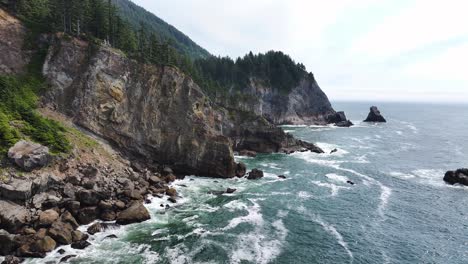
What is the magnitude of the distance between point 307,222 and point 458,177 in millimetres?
43783

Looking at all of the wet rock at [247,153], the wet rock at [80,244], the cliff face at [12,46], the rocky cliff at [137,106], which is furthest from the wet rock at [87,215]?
the wet rock at [247,153]

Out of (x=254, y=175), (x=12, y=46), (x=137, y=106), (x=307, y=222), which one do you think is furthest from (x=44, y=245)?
(x=12, y=46)

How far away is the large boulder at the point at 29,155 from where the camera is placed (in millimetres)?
46000

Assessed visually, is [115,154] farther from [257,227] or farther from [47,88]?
[257,227]

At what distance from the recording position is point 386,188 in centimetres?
6925

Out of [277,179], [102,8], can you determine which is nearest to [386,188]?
[277,179]

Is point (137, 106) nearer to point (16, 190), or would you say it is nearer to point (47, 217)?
point (16, 190)

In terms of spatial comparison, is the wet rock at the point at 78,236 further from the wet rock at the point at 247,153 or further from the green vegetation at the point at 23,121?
the wet rock at the point at 247,153

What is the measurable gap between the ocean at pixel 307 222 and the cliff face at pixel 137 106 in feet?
22.8

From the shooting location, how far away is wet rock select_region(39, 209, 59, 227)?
1638 inches

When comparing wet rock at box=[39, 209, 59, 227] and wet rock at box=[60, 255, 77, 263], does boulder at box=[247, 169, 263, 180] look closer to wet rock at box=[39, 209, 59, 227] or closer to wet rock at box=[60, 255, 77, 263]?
wet rock at box=[39, 209, 59, 227]

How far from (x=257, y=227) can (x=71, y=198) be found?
26.6 m

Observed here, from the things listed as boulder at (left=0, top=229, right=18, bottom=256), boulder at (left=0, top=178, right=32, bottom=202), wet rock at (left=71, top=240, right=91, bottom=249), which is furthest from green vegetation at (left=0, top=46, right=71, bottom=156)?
wet rock at (left=71, top=240, right=91, bottom=249)

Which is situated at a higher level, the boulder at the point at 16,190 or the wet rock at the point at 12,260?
the boulder at the point at 16,190
